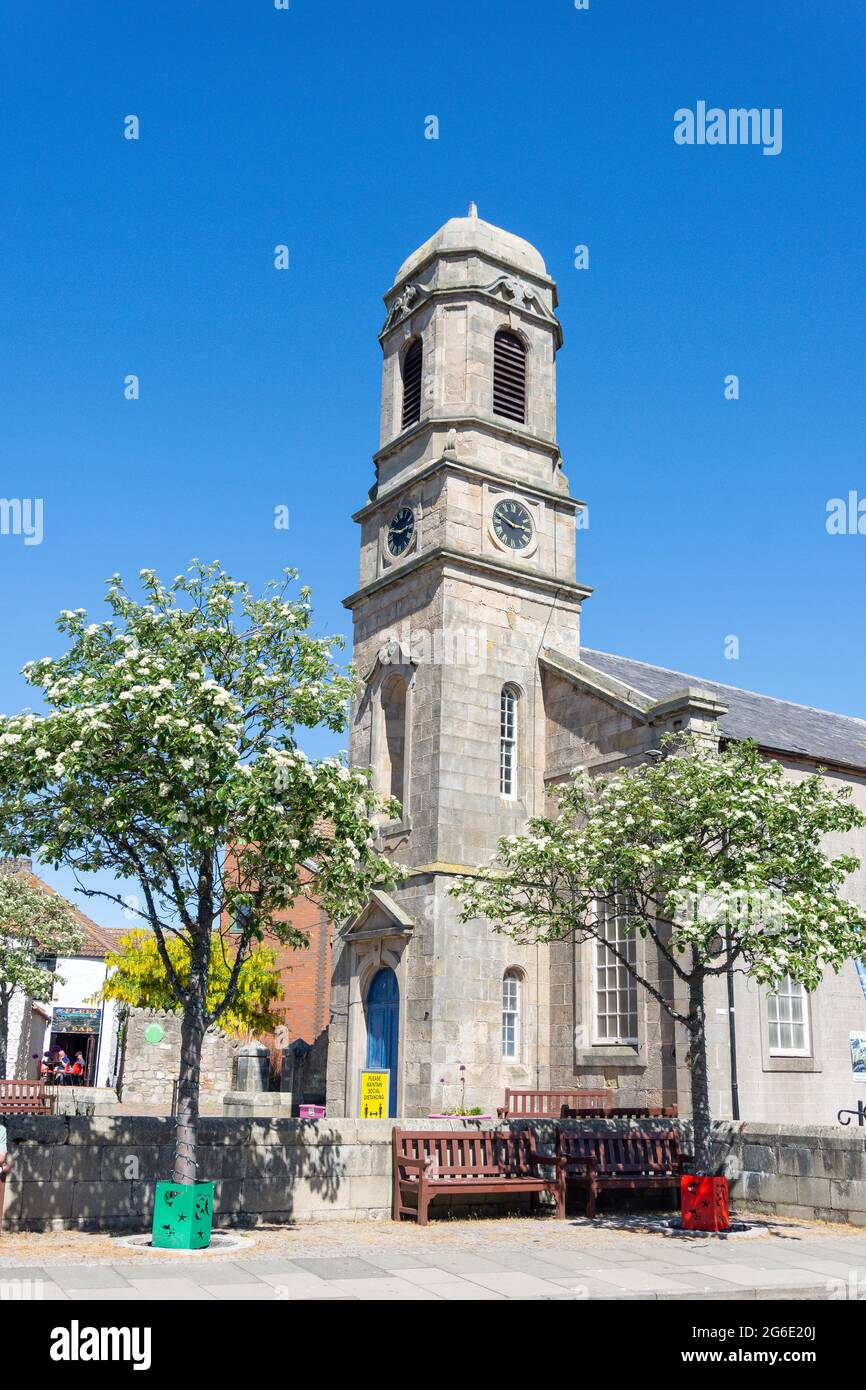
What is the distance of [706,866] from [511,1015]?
10.7 metres

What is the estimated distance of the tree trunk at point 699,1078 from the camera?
15078 mm

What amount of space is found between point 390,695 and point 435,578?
3.16m

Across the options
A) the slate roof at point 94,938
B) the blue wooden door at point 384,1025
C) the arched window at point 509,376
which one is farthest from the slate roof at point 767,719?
the slate roof at point 94,938

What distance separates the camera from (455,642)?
2578cm

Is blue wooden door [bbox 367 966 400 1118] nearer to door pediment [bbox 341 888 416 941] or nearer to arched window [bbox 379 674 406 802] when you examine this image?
door pediment [bbox 341 888 416 941]

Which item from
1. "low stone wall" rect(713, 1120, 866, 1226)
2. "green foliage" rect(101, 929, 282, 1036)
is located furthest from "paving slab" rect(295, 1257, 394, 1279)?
"green foliage" rect(101, 929, 282, 1036)

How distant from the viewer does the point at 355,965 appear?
1037 inches

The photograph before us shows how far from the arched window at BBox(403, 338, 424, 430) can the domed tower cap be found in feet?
6.90

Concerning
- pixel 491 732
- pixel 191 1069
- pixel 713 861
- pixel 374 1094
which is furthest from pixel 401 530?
pixel 191 1069

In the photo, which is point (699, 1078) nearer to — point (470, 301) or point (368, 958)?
point (368, 958)

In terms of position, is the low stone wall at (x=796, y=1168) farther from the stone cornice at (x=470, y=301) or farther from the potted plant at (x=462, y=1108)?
the stone cornice at (x=470, y=301)

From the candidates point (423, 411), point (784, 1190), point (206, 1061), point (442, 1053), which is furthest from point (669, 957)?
point (206, 1061)

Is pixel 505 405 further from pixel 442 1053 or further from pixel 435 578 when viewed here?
pixel 442 1053

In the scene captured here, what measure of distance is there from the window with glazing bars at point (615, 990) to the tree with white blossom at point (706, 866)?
22.2ft
